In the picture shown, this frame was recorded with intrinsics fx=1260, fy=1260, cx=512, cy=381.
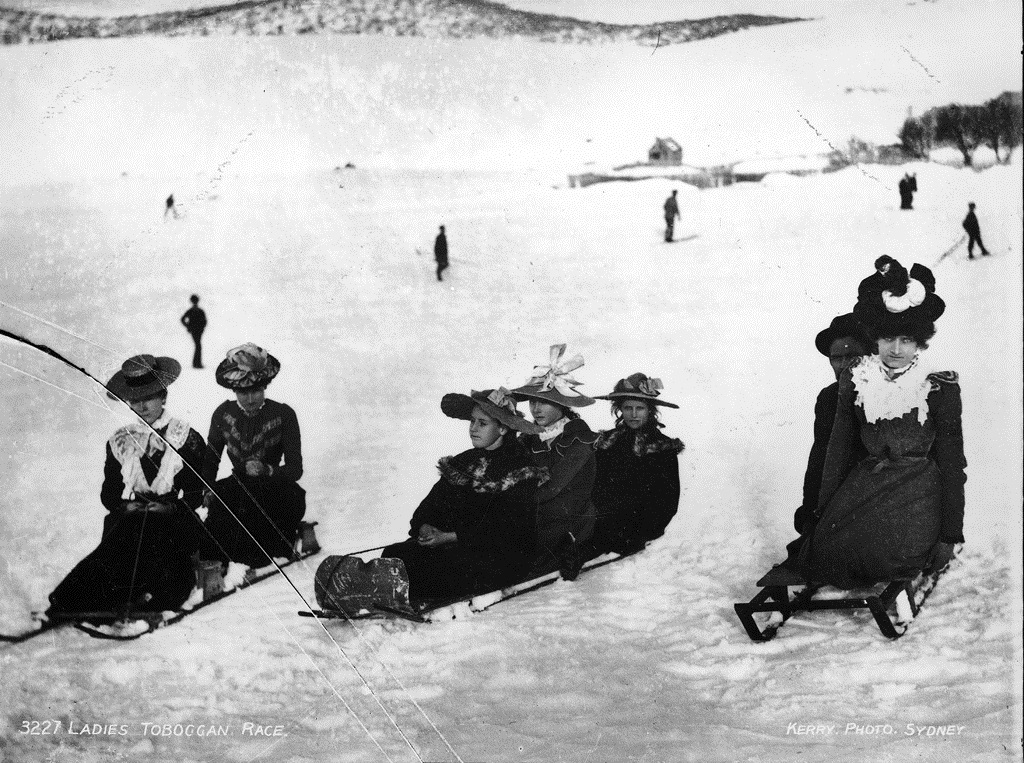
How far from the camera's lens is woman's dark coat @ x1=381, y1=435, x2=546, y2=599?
410cm

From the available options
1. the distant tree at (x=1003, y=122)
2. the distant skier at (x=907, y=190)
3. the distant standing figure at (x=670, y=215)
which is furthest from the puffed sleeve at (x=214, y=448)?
the distant tree at (x=1003, y=122)

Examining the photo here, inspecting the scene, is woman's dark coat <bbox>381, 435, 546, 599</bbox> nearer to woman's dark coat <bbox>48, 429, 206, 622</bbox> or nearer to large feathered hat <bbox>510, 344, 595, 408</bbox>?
large feathered hat <bbox>510, 344, 595, 408</bbox>

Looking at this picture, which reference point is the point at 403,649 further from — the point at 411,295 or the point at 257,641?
the point at 411,295

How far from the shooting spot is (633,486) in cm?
420

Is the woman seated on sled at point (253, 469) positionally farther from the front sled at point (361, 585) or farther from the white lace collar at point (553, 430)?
the white lace collar at point (553, 430)

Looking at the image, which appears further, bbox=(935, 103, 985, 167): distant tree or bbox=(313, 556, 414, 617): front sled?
bbox=(935, 103, 985, 167): distant tree

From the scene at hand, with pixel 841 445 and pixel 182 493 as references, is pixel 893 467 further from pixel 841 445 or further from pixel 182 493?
pixel 182 493

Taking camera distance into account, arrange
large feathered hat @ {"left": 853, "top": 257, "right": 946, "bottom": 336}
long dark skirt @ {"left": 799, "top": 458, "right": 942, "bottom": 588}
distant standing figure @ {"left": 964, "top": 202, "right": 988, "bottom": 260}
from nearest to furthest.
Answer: long dark skirt @ {"left": 799, "top": 458, "right": 942, "bottom": 588}, large feathered hat @ {"left": 853, "top": 257, "right": 946, "bottom": 336}, distant standing figure @ {"left": 964, "top": 202, "right": 988, "bottom": 260}

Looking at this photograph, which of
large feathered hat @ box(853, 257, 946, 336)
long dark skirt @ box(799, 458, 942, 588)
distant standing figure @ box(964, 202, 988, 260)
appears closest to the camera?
long dark skirt @ box(799, 458, 942, 588)

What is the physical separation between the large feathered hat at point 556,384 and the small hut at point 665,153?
2.32 feet

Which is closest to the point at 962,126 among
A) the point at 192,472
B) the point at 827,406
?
the point at 827,406

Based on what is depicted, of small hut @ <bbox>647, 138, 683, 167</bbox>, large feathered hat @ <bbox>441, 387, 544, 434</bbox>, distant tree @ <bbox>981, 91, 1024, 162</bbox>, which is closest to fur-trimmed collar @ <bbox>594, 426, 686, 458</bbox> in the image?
large feathered hat @ <bbox>441, 387, 544, 434</bbox>

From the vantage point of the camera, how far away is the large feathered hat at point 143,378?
4215mm

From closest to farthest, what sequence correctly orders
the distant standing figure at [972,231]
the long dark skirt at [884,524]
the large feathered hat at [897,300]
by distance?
Result: 1. the long dark skirt at [884,524]
2. the large feathered hat at [897,300]
3. the distant standing figure at [972,231]
